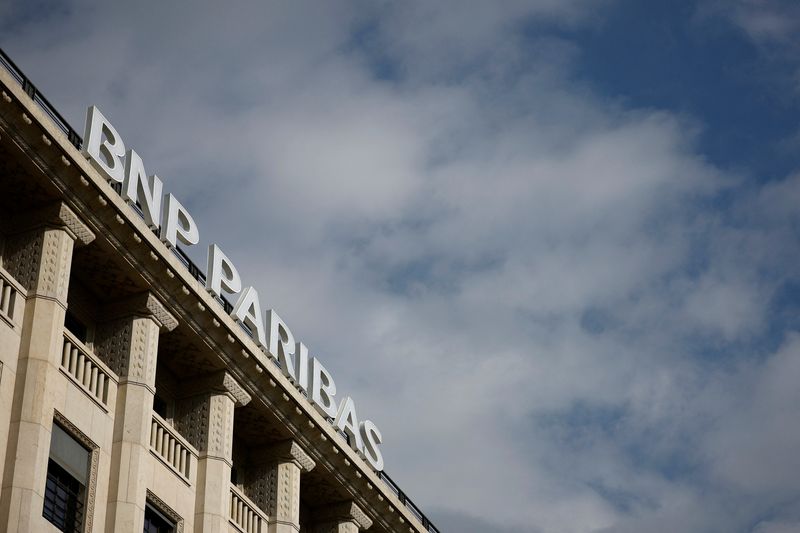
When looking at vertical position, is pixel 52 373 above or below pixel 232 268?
below

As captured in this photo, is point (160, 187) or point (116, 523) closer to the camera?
point (116, 523)

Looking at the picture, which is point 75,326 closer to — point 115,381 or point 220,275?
point 115,381

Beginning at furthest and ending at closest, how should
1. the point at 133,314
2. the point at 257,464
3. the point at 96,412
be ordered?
the point at 257,464
the point at 133,314
the point at 96,412

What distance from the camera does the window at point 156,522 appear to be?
4381 cm

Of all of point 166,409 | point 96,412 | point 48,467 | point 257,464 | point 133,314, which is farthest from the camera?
point 257,464

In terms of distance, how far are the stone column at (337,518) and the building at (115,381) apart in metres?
2.21

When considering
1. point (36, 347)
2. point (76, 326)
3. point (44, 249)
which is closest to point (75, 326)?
point (76, 326)

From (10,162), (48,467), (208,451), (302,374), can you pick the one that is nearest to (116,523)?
(48,467)

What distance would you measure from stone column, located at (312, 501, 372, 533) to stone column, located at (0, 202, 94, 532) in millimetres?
18101

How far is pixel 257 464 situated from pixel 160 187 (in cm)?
1147

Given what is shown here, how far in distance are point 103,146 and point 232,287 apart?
27.3 feet

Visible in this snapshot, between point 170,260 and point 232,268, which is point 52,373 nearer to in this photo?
point 170,260

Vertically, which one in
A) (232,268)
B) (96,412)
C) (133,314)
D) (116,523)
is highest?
(232,268)

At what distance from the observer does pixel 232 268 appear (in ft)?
169
